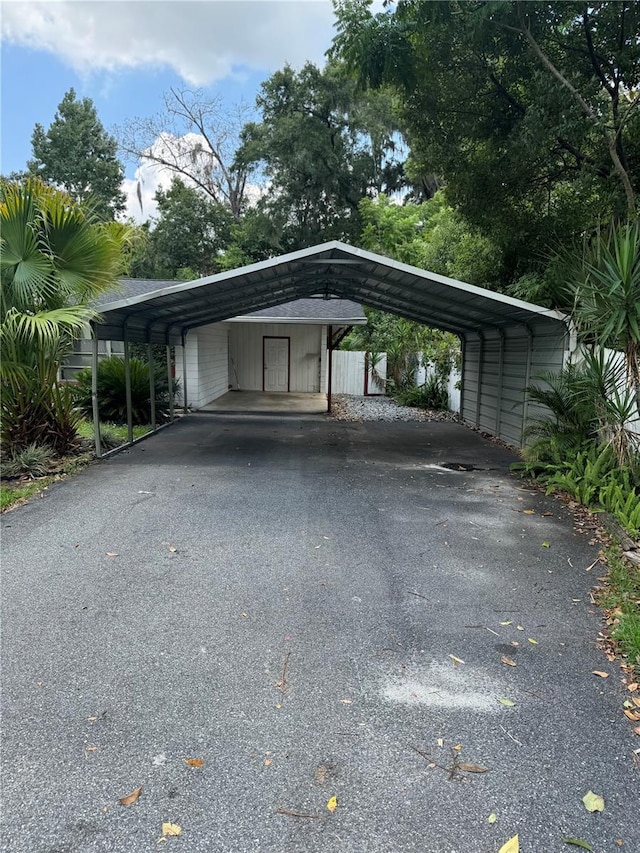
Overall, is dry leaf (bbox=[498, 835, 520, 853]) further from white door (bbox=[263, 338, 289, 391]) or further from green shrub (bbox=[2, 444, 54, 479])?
white door (bbox=[263, 338, 289, 391])

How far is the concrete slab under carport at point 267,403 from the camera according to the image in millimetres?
14406

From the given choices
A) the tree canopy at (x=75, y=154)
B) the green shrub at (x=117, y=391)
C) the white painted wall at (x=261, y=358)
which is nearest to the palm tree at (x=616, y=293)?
the green shrub at (x=117, y=391)

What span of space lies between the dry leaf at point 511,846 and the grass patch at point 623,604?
141 cm

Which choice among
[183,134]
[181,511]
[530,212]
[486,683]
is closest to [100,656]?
[486,683]

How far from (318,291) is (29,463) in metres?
7.02

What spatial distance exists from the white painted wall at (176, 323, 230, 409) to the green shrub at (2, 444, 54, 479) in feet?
22.5

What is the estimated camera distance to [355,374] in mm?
18828

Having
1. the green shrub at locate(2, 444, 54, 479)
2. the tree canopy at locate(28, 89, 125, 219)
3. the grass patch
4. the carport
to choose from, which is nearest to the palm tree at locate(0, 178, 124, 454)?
the green shrub at locate(2, 444, 54, 479)

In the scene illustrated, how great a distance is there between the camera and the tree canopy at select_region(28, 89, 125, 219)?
31.3 m

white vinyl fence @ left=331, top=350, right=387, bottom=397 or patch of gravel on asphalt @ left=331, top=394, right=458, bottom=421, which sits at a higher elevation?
white vinyl fence @ left=331, top=350, right=387, bottom=397

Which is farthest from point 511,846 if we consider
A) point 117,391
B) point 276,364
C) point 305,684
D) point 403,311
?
point 276,364

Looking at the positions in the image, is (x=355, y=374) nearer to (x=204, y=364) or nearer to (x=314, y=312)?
(x=314, y=312)

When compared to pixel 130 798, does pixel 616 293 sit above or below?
above

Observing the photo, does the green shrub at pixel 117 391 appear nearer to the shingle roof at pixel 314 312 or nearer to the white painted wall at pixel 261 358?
the shingle roof at pixel 314 312
